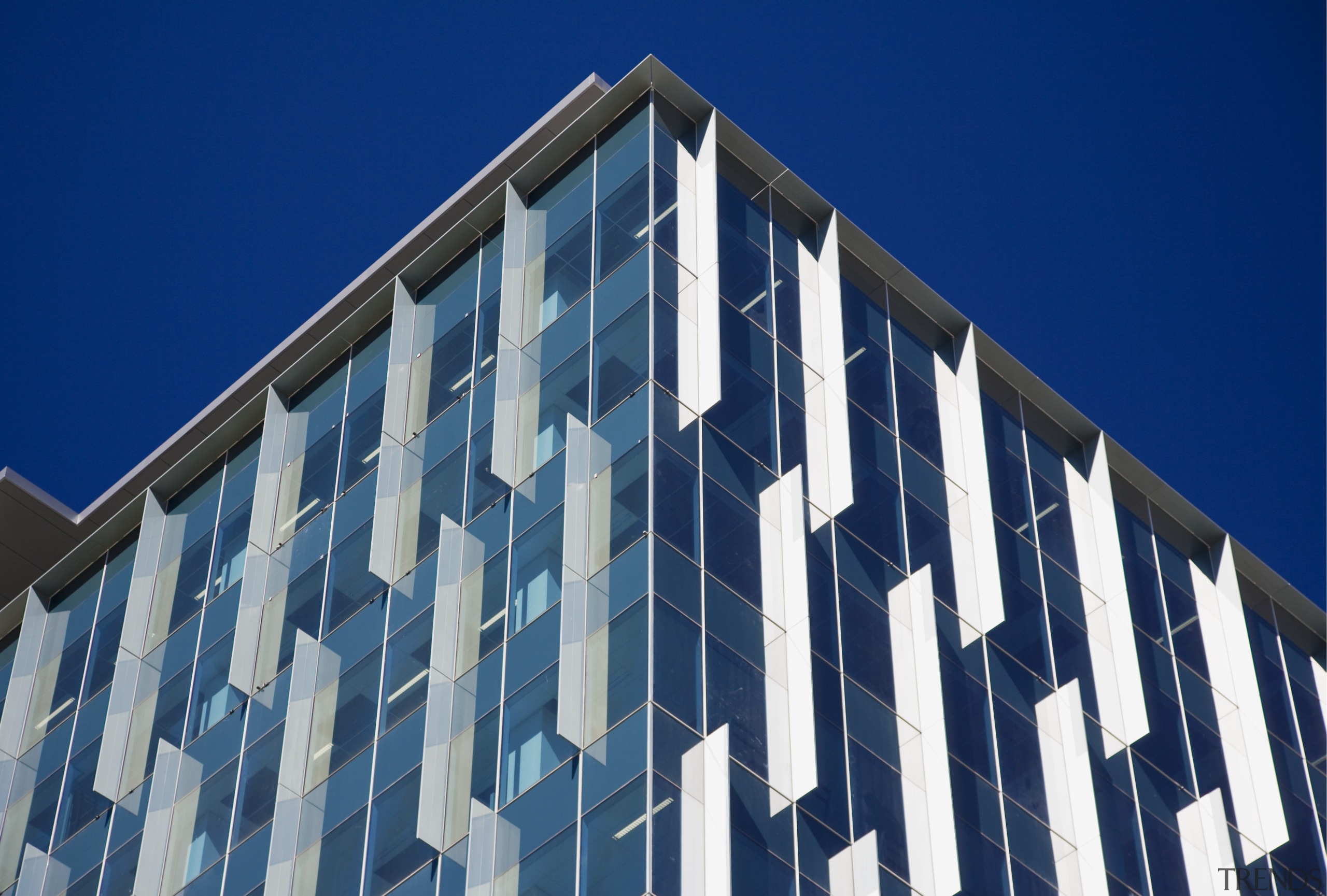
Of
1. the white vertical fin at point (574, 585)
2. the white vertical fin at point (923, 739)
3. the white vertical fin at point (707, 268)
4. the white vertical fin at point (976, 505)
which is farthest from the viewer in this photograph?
the white vertical fin at point (976, 505)

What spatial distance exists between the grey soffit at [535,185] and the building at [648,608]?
10cm

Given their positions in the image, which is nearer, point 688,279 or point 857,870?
point 857,870

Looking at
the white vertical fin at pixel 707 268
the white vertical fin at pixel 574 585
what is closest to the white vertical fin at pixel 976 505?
the white vertical fin at pixel 707 268

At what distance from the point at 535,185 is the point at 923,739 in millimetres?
14414

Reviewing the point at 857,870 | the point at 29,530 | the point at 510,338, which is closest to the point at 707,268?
the point at 510,338

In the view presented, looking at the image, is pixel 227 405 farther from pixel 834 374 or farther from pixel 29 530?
pixel 834 374

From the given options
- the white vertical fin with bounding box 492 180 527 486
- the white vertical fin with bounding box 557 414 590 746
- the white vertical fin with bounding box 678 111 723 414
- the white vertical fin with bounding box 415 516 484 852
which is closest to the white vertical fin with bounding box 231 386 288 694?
the white vertical fin with bounding box 415 516 484 852

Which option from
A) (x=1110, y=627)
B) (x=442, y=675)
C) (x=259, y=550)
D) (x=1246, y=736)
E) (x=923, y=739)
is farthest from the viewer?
(x=1246, y=736)

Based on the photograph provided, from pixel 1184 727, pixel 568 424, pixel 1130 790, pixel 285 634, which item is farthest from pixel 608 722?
pixel 1184 727

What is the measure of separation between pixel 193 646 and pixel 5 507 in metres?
12.7

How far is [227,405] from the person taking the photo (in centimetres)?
4509

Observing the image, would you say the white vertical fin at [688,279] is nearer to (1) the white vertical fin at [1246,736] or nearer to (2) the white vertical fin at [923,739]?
(2) the white vertical fin at [923,739]

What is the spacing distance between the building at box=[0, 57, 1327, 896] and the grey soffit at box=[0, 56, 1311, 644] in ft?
0.33

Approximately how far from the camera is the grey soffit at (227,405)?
41438mm
